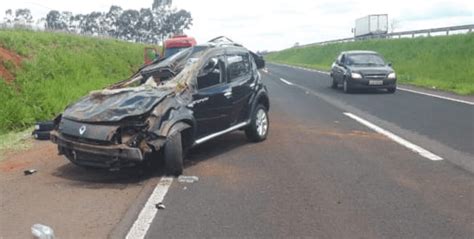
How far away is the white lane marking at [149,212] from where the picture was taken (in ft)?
16.1

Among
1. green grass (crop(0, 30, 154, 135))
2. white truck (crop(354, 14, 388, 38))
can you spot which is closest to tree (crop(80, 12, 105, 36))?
white truck (crop(354, 14, 388, 38))

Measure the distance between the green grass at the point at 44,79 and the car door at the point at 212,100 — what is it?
5251 mm

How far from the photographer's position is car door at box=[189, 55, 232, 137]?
781 centimetres

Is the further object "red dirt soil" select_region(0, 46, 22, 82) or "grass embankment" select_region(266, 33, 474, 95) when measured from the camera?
"grass embankment" select_region(266, 33, 474, 95)

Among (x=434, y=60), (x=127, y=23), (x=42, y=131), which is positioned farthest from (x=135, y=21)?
(x=42, y=131)

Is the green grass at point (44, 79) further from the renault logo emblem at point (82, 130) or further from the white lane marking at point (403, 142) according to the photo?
the white lane marking at point (403, 142)

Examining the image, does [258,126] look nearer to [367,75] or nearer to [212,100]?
[212,100]

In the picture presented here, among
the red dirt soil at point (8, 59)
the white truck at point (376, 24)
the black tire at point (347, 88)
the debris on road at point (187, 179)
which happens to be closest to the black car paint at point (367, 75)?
the black tire at point (347, 88)

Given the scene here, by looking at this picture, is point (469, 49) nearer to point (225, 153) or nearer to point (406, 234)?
point (225, 153)

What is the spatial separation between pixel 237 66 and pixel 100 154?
324 centimetres

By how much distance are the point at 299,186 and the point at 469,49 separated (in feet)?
96.9

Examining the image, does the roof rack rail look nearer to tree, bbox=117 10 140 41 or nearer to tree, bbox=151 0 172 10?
tree, bbox=117 10 140 41

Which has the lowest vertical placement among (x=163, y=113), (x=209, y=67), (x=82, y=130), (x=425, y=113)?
(x=425, y=113)

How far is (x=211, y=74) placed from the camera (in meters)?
8.29
